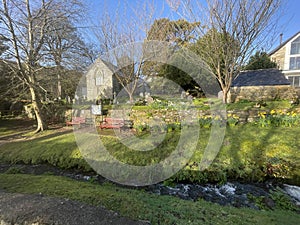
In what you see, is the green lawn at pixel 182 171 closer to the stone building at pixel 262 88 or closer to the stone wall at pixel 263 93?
the stone wall at pixel 263 93

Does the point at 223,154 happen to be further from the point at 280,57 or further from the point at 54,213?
the point at 280,57

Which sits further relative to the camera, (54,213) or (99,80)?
(99,80)

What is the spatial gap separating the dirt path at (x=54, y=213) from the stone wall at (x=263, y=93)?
12.4 metres

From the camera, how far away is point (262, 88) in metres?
11.7

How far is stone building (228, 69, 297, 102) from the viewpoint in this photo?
10742 mm

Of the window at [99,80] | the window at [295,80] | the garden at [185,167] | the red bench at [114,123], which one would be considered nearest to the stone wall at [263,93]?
the garden at [185,167]

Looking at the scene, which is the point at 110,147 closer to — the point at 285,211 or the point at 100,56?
the point at 285,211

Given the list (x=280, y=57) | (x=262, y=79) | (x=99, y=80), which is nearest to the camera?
(x=262, y=79)

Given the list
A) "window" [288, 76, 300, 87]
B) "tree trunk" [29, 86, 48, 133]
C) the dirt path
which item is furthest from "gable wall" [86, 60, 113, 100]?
"window" [288, 76, 300, 87]

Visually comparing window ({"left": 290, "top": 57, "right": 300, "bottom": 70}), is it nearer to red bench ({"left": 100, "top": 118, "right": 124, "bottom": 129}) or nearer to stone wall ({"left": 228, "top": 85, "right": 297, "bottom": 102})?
stone wall ({"left": 228, "top": 85, "right": 297, "bottom": 102})

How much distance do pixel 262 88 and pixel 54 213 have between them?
14.0m

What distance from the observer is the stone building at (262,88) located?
1074 cm

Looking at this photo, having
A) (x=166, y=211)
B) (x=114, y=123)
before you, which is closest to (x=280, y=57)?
(x=114, y=123)

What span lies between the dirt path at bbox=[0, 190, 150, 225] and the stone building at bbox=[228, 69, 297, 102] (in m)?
12.4
